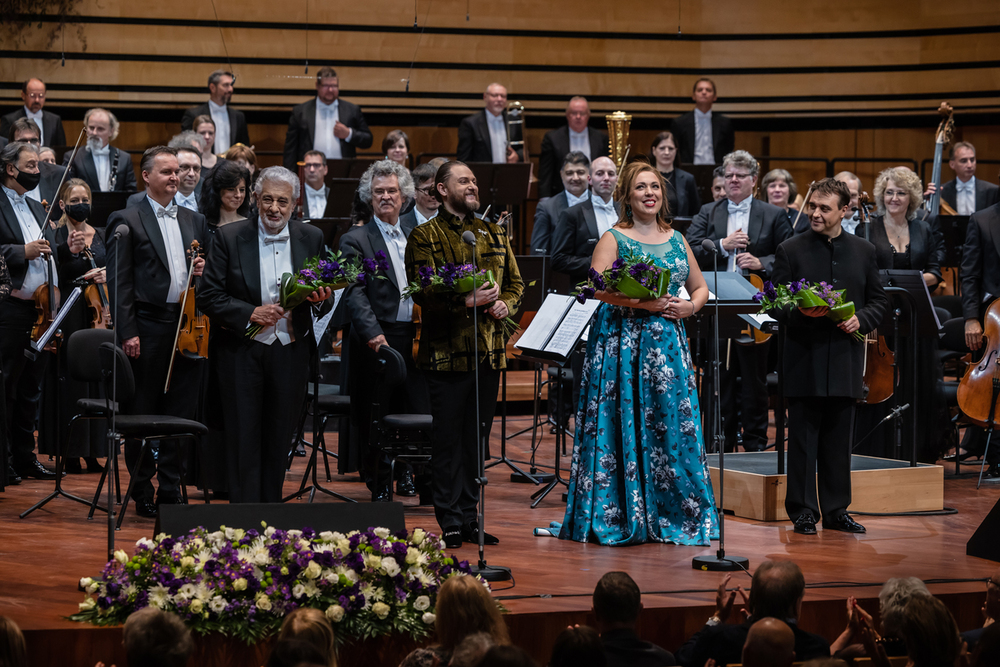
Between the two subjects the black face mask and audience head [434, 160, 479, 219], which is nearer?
audience head [434, 160, 479, 219]

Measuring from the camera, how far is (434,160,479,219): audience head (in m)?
4.72

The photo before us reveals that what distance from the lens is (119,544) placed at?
4.64m

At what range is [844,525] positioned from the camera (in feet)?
17.0

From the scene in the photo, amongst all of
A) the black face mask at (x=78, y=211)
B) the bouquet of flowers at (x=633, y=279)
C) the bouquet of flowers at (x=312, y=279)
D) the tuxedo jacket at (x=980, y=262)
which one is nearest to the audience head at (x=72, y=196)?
the black face mask at (x=78, y=211)

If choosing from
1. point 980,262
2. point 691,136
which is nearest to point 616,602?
point 980,262

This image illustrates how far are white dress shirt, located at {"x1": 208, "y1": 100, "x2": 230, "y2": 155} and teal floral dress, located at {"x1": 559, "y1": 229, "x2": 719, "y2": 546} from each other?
5229mm

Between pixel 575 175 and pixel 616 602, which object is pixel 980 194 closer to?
pixel 575 175

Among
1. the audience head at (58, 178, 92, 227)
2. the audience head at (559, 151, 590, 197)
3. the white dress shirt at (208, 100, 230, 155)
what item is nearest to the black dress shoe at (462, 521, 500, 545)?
the audience head at (58, 178, 92, 227)

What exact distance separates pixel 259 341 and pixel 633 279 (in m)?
1.46

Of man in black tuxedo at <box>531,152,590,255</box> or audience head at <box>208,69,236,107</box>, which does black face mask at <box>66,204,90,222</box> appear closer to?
man in black tuxedo at <box>531,152,590,255</box>

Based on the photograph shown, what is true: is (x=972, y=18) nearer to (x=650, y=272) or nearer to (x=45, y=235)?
(x=650, y=272)

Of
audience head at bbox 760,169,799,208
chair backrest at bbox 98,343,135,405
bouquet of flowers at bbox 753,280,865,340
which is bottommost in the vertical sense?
chair backrest at bbox 98,343,135,405

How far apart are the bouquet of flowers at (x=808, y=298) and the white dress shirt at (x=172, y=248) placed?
2.45 meters

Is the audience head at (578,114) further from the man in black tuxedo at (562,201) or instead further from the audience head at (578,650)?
the audience head at (578,650)
